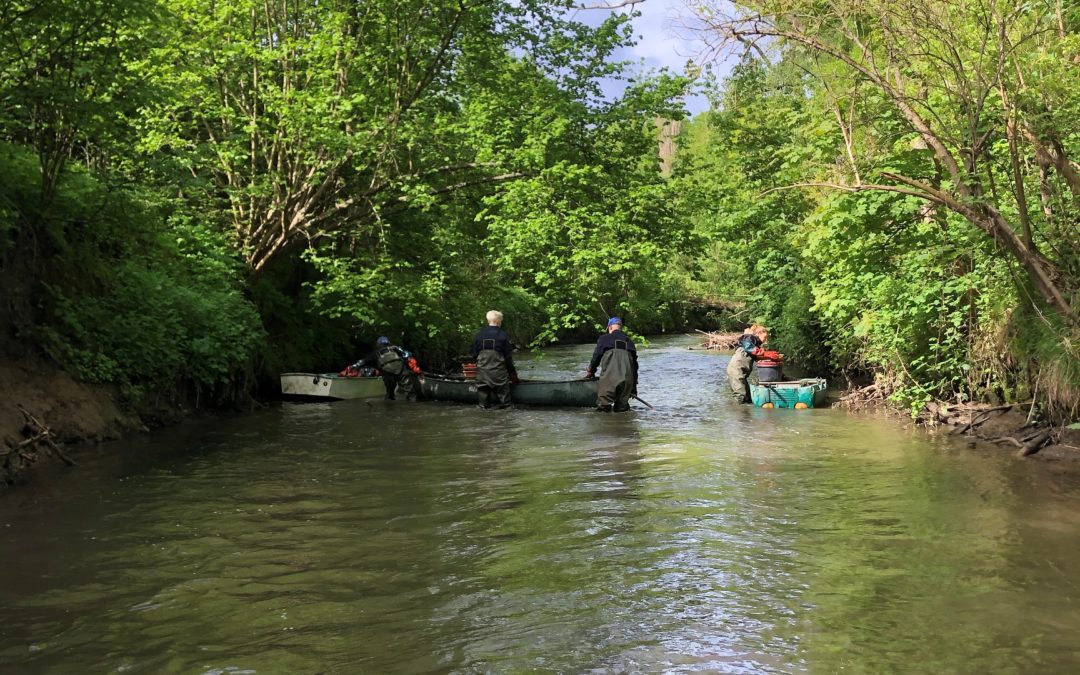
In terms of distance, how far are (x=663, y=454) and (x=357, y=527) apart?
15.5ft

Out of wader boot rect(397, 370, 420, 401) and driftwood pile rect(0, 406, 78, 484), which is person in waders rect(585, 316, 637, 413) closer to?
wader boot rect(397, 370, 420, 401)

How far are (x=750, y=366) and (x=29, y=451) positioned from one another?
39.8 ft

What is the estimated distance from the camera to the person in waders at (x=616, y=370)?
49.1 feet

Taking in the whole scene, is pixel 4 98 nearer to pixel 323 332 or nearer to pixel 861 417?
pixel 323 332

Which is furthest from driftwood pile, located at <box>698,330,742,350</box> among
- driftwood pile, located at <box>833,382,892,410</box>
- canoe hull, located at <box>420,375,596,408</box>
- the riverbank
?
the riverbank

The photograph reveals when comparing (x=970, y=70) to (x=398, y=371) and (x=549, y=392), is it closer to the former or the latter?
(x=549, y=392)

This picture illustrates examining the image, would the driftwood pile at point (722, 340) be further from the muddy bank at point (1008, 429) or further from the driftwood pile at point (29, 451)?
the driftwood pile at point (29, 451)

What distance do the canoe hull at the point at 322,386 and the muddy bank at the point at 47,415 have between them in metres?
5.09

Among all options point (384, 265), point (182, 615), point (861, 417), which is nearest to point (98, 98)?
point (384, 265)

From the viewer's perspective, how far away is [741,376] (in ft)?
54.7

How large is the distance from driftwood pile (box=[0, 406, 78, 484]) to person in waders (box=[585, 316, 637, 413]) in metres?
8.32

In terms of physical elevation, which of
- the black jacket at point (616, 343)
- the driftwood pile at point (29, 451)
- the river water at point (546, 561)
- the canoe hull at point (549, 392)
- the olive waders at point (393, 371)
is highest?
the black jacket at point (616, 343)

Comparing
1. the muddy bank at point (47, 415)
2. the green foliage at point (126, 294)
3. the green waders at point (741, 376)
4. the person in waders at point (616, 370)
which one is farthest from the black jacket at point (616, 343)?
the muddy bank at point (47, 415)

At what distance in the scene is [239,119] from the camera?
643 inches
